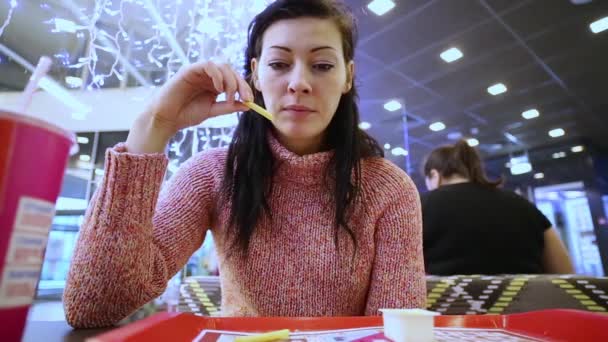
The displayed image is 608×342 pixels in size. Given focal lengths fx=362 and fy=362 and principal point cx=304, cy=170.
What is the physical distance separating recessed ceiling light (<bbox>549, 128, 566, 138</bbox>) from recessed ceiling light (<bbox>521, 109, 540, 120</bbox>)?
617 millimetres

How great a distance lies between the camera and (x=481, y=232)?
1237 millimetres

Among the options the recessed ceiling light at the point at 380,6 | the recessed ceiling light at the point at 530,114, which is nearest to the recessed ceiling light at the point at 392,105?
the recessed ceiling light at the point at 380,6

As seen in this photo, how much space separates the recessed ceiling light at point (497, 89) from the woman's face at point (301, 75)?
3352mm

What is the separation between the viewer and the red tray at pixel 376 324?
0.29 m

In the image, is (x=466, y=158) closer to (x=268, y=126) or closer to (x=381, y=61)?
(x=268, y=126)

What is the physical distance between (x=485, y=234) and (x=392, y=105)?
2.78 metres

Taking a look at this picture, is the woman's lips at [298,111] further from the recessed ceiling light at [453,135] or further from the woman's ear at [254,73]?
the recessed ceiling light at [453,135]

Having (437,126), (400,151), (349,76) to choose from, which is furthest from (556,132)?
(349,76)

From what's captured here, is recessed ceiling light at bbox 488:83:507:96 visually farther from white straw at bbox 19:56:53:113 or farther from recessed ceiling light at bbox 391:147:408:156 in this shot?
white straw at bbox 19:56:53:113

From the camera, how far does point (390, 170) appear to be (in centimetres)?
74

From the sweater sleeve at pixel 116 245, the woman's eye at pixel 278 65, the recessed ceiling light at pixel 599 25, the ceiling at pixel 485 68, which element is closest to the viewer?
the sweater sleeve at pixel 116 245

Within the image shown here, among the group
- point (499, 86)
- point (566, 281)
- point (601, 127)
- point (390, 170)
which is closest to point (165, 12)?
point (390, 170)

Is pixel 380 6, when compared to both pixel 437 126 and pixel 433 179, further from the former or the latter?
pixel 437 126

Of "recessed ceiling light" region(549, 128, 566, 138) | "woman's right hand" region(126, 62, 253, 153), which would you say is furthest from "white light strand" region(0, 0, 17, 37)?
"recessed ceiling light" region(549, 128, 566, 138)
